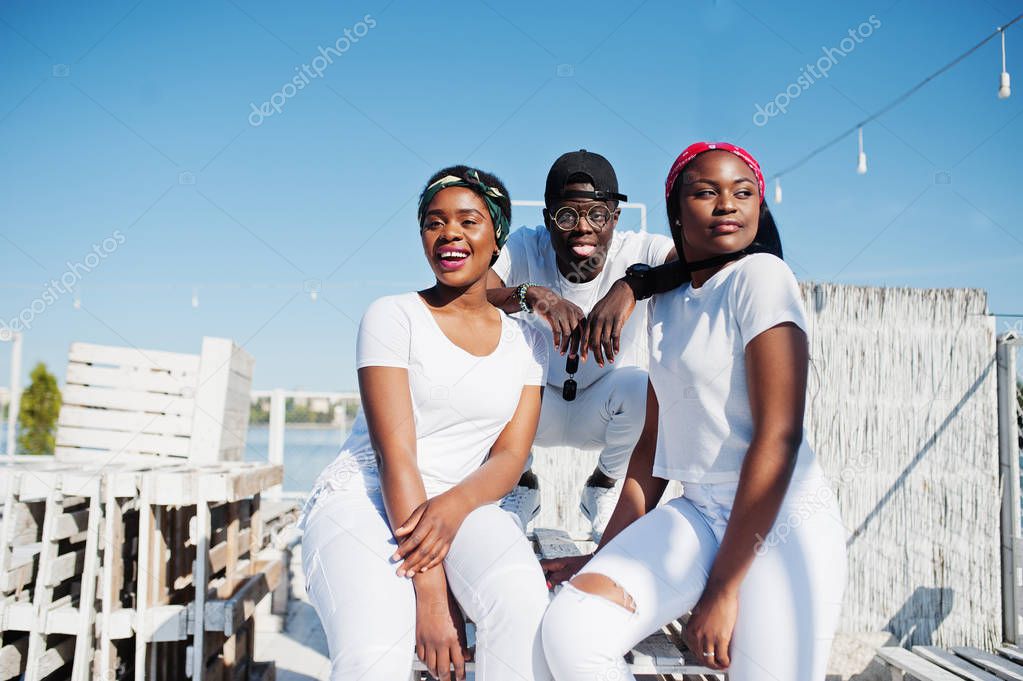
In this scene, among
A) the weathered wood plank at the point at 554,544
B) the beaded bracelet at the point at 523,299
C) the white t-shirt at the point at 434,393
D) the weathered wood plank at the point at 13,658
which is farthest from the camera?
the weathered wood plank at the point at 13,658

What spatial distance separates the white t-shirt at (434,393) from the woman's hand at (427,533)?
0.22 m

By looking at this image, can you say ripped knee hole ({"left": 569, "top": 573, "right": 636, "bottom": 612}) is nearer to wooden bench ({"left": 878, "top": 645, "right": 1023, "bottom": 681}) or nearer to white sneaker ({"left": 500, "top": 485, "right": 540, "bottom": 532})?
white sneaker ({"left": 500, "top": 485, "right": 540, "bottom": 532})

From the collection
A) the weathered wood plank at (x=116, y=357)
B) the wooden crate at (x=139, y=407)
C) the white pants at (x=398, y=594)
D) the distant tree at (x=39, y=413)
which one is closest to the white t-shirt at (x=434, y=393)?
the white pants at (x=398, y=594)

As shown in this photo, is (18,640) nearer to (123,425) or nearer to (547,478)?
(123,425)

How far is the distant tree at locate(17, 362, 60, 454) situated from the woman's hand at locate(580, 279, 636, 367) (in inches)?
986

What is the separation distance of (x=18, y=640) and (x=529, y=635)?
2.62 meters

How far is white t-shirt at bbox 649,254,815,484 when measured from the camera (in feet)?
6.39

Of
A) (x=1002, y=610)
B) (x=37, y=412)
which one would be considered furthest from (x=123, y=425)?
(x=37, y=412)

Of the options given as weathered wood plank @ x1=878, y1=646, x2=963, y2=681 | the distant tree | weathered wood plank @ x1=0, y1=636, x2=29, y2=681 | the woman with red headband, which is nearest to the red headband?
the woman with red headband

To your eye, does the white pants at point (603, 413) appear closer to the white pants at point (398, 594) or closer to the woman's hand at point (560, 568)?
the woman's hand at point (560, 568)

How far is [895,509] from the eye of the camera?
432cm

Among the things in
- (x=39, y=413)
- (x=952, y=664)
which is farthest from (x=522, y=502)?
(x=39, y=413)

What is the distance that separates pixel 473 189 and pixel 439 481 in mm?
974

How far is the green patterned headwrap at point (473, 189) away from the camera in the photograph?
94.8 inches
